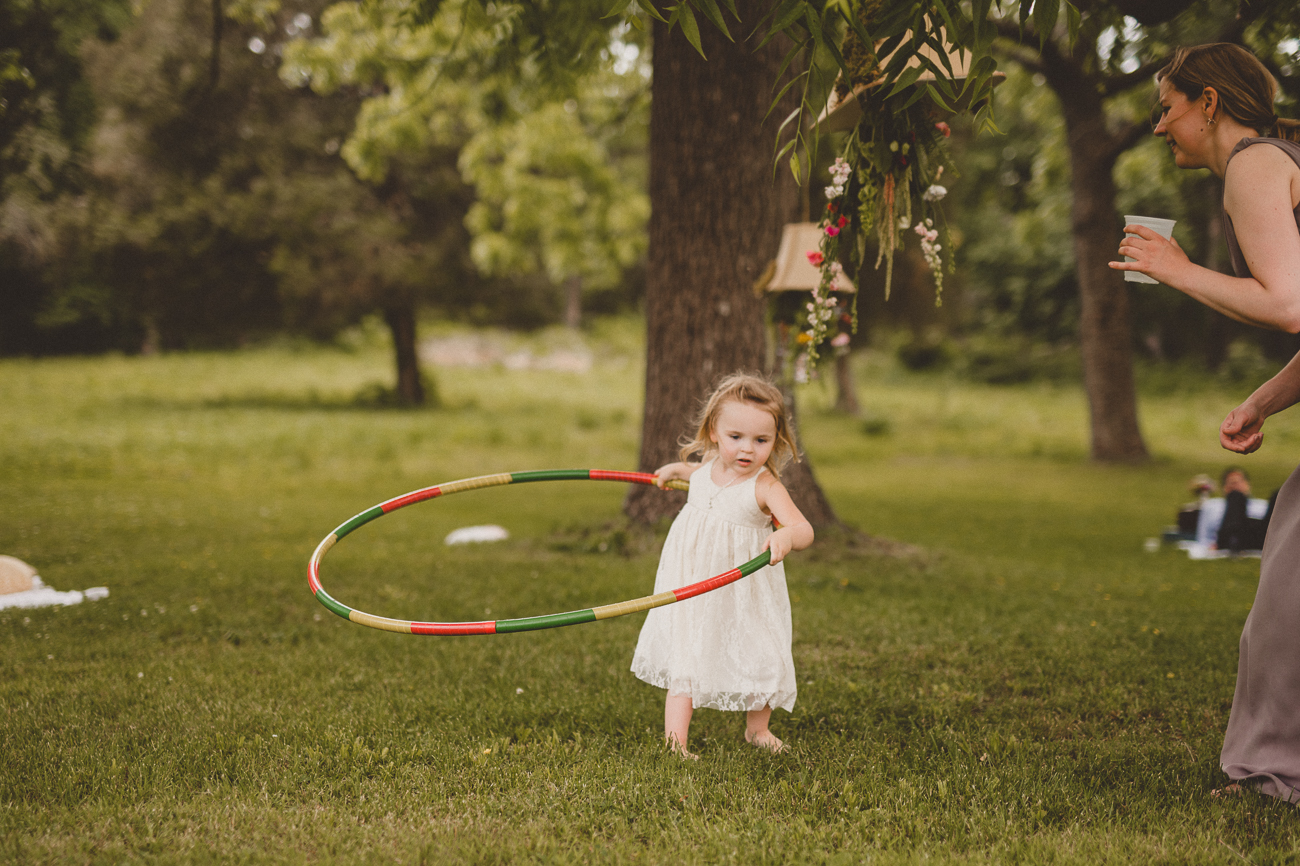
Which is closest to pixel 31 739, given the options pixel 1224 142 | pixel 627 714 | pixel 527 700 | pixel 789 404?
pixel 527 700

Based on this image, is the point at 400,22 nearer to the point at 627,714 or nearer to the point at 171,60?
the point at 627,714

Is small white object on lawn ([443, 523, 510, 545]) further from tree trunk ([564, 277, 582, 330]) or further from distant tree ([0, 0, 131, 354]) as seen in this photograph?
tree trunk ([564, 277, 582, 330])

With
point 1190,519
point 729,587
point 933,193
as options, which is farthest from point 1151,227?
point 1190,519

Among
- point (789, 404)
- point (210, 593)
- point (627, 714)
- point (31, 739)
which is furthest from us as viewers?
point (789, 404)

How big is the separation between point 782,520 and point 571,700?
1.52 meters

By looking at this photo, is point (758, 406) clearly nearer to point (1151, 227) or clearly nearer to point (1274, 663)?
point (1151, 227)

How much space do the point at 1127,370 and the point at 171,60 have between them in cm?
1787

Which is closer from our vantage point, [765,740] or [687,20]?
[687,20]

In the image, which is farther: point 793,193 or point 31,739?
point 793,193

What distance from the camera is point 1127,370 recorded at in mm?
13484

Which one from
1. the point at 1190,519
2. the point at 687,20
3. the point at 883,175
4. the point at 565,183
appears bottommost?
the point at 1190,519

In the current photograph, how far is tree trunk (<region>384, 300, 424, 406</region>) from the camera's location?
21.1 meters

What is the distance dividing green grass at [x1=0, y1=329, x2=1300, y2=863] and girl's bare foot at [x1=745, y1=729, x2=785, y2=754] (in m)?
0.07

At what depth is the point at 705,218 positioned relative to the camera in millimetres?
6965
